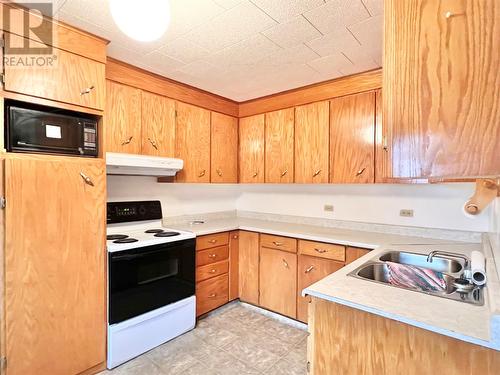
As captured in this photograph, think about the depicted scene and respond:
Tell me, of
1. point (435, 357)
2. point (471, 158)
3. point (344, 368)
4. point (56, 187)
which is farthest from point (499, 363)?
point (56, 187)

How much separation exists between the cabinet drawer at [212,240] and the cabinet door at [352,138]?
127 centimetres

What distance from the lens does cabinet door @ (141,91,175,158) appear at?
235 centimetres

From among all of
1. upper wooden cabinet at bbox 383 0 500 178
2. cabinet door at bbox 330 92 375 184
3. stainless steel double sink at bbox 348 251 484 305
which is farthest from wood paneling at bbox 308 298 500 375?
cabinet door at bbox 330 92 375 184

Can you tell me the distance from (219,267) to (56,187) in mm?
1656

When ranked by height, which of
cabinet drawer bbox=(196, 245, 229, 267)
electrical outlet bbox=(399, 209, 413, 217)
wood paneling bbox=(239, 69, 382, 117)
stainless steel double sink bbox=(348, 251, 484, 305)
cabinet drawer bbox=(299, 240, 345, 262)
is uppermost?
wood paneling bbox=(239, 69, 382, 117)

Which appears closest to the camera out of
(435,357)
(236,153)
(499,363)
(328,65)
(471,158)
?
(471,158)

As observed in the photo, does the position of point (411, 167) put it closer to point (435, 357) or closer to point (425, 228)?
point (435, 357)

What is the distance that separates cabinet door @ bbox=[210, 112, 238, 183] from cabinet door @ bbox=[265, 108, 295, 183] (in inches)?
17.4

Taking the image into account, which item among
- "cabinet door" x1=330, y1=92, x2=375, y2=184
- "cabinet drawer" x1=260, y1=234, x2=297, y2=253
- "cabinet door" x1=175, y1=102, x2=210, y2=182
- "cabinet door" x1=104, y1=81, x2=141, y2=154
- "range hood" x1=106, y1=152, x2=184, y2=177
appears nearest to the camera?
"range hood" x1=106, y1=152, x2=184, y2=177

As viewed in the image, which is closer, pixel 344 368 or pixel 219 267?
pixel 344 368

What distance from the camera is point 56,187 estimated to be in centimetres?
167

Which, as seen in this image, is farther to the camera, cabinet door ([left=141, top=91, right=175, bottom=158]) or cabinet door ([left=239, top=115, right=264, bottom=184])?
cabinet door ([left=239, top=115, right=264, bottom=184])

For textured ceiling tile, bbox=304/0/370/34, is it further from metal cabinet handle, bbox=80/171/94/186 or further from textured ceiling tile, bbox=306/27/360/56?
metal cabinet handle, bbox=80/171/94/186

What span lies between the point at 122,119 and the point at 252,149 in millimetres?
1482
